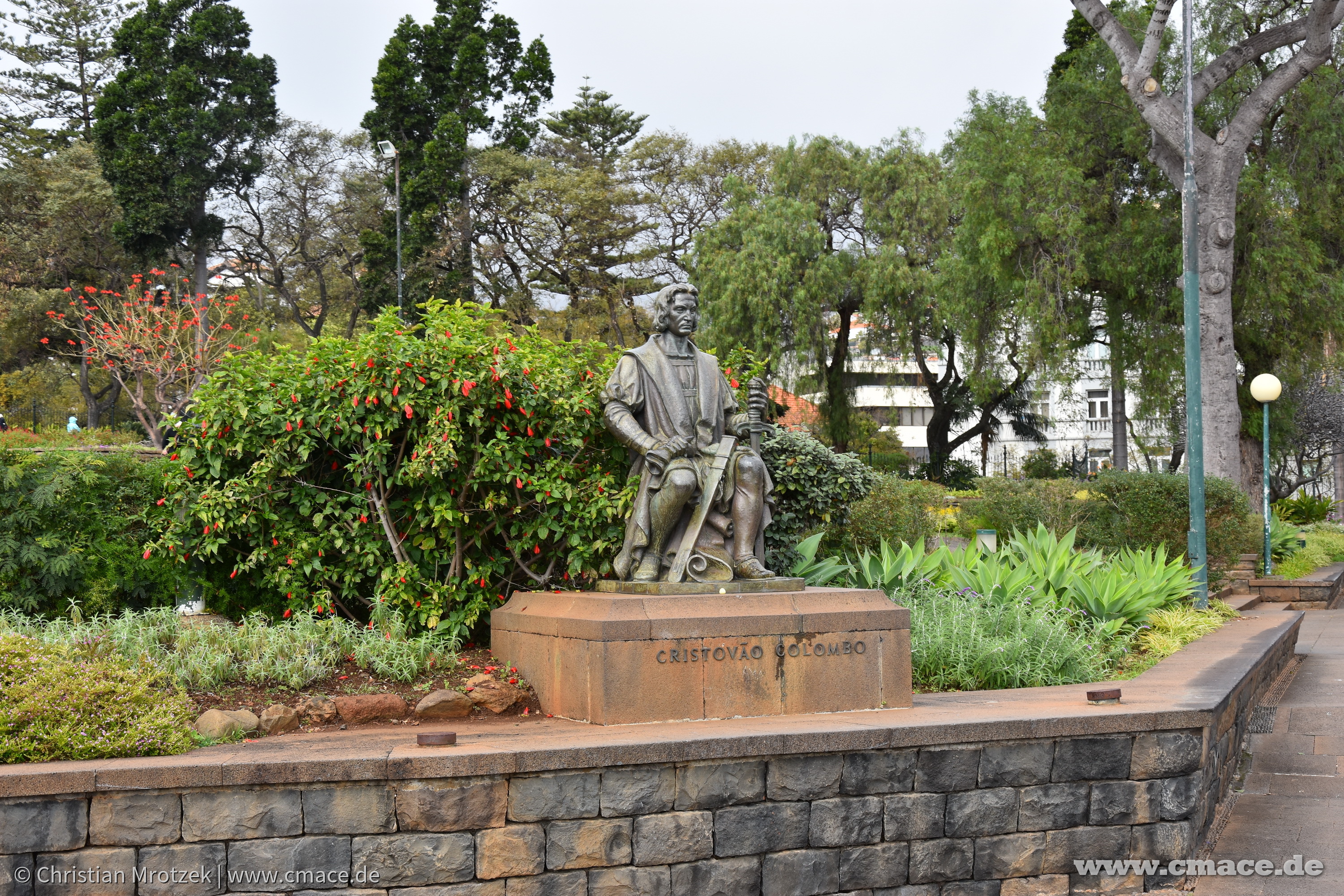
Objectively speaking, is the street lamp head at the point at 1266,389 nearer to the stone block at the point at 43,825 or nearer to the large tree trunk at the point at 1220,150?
the large tree trunk at the point at 1220,150

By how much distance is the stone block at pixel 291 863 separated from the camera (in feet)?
15.5

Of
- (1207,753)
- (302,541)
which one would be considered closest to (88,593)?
(302,541)

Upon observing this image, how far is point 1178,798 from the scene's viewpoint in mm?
5680

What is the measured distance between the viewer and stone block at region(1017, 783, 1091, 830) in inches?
219

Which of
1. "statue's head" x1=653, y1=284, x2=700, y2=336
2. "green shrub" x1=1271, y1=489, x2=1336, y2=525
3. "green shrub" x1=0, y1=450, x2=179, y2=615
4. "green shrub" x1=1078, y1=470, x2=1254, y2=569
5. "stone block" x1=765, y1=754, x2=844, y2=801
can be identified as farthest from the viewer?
"green shrub" x1=1271, y1=489, x2=1336, y2=525

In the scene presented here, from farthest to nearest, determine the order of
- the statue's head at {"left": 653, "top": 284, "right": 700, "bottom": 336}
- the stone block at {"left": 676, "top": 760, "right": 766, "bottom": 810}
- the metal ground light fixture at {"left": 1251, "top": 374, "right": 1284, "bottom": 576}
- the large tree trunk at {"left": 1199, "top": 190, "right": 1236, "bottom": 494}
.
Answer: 1. the large tree trunk at {"left": 1199, "top": 190, "right": 1236, "bottom": 494}
2. the metal ground light fixture at {"left": 1251, "top": 374, "right": 1284, "bottom": 576}
3. the statue's head at {"left": 653, "top": 284, "right": 700, "bottom": 336}
4. the stone block at {"left": 676, "top": 760, "right": 766, "bottom": 810}

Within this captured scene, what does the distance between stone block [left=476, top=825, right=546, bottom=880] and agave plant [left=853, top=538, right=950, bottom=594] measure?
4.70m

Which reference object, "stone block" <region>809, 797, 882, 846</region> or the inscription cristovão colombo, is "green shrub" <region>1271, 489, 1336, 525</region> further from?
"stone block" <region>809, 797, 882, 846</region>

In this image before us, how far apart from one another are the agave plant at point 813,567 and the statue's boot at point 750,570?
2.24 metres

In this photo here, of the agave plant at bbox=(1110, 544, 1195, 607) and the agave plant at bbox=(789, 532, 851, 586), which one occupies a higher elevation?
the agave plant at bbox=(789, 532, 851, 586)

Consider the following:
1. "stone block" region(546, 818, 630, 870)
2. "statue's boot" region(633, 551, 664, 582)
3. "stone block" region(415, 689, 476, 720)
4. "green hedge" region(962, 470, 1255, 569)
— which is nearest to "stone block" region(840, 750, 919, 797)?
"stone block" region(546, 818, 630, 870)

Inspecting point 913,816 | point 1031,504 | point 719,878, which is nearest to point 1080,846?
point 913,816

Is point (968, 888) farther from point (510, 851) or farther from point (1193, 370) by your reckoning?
point (1193, 370)

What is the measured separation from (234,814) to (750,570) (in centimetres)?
307
